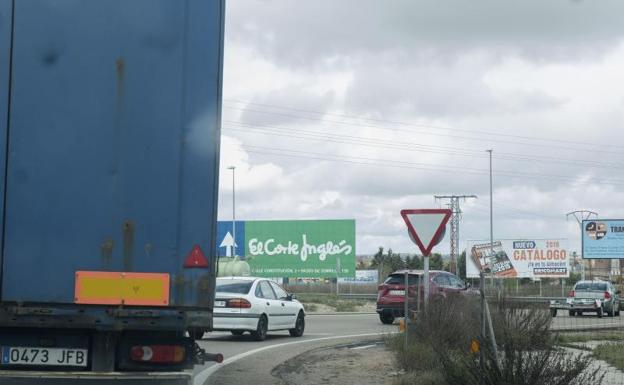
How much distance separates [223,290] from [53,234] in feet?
39.2

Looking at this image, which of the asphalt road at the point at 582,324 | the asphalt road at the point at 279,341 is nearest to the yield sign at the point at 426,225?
the asphalt road at the point at 279,341

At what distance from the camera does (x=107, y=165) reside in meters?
7.46

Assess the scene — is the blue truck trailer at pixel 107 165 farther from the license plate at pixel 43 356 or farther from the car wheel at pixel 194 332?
the car wheel at pixel 194 332

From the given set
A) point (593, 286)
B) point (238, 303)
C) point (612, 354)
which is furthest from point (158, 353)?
point (593, 286)

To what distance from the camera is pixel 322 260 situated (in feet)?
223

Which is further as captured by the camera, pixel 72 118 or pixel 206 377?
pixel 206 377

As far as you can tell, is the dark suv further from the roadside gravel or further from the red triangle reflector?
the red triangle reflector

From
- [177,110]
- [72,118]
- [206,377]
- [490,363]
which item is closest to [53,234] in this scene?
[72,118]

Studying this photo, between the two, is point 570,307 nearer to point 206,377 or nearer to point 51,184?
point 206,377

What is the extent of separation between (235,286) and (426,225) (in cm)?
689

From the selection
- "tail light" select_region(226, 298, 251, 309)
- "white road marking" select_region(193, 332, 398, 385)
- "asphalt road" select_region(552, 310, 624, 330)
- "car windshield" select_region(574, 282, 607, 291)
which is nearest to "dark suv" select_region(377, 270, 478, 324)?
"asphalt road" select_region(552, 310, 624, 330)

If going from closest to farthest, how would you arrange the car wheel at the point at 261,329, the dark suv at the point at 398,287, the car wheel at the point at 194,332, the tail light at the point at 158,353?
the car wheel at the point at 194,332, the tail light at the point at 158,353, the car wheel at the point at 261,329, the dark suv at the point at 398,287

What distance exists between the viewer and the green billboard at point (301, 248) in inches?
2625

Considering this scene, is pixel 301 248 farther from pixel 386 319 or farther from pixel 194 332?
pixel 194 332
